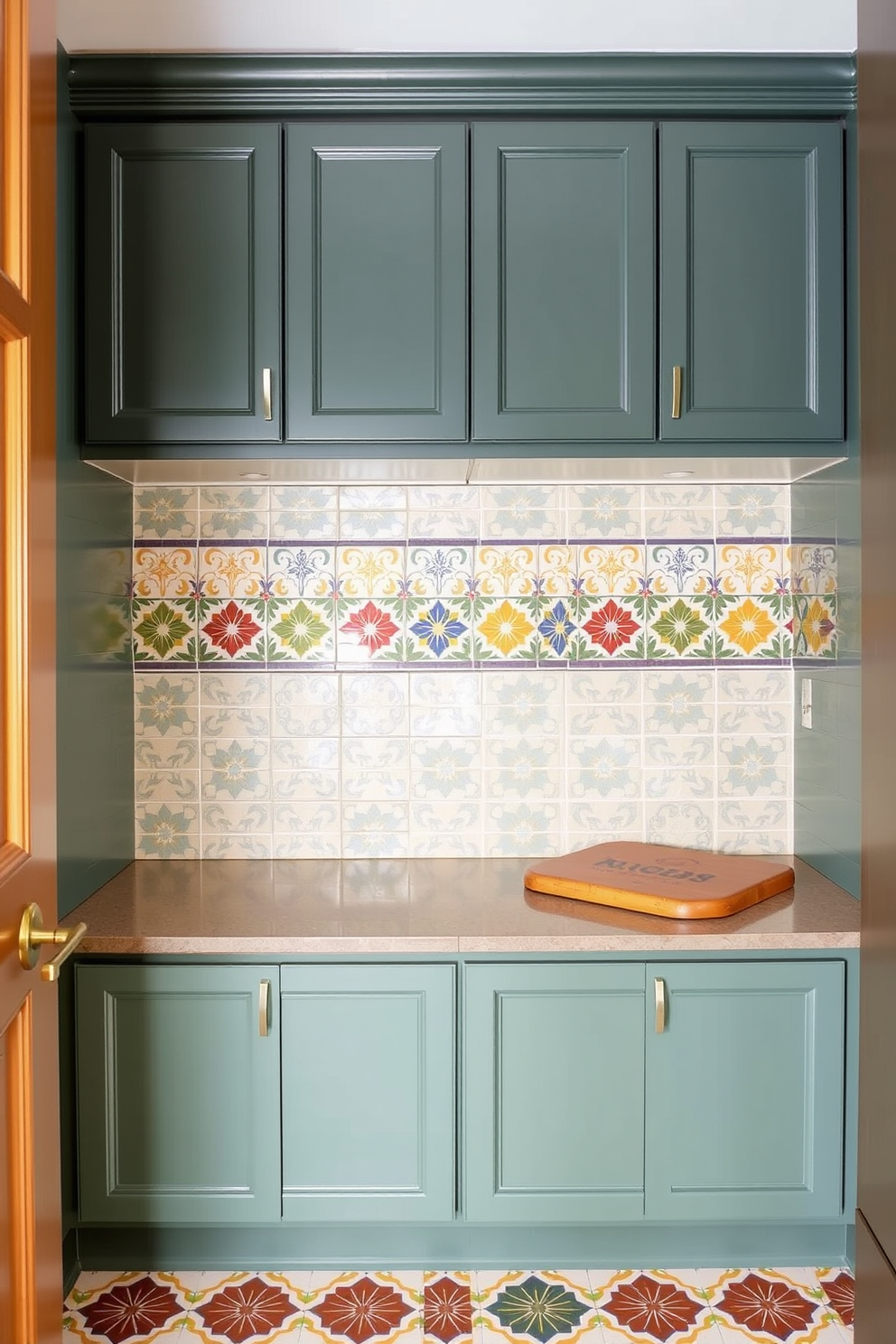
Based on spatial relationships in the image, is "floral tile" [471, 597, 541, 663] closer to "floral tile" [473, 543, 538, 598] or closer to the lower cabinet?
"floral tile" [473, 543, 538, 598]

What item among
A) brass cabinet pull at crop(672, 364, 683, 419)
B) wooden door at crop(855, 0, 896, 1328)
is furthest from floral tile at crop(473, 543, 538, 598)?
wooden door at crop(855, 0, 896, 1328)

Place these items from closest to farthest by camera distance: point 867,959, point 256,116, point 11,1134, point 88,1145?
1. point 867,959
2. point 11,1134
3. point 88,1145
4. point 256,116

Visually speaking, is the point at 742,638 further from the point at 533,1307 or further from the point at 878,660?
the point at 878,660

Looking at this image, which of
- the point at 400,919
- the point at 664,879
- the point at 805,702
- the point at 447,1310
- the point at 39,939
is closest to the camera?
the point at 39,939

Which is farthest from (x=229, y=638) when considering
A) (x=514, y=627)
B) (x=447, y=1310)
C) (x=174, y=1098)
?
(x=447, y=1310)

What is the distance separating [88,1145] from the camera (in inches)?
83.4

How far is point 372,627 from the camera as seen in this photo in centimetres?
266

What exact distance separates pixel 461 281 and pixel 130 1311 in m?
2.23

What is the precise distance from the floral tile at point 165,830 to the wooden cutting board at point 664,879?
2.89ft

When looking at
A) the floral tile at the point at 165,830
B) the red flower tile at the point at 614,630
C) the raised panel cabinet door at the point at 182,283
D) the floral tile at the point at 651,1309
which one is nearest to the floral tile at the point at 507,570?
the red flower tile at the point at 614,630

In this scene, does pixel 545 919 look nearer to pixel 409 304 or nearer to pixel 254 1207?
pixel 254 1207

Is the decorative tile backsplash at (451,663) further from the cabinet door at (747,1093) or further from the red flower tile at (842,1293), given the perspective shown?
the red flower tile at (842,1293)

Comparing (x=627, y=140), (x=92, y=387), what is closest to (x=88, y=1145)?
(x=92, y=387)

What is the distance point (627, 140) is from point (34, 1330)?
2350mm
